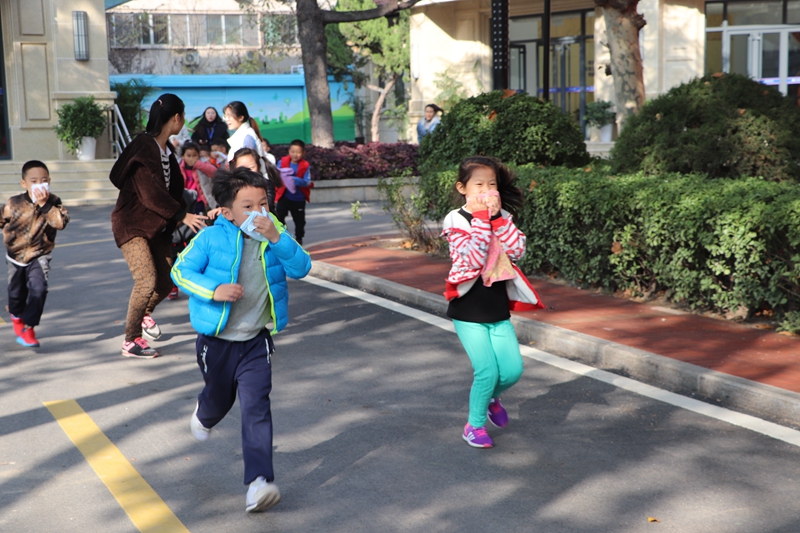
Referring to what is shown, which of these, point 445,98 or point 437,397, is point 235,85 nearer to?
point 445,98

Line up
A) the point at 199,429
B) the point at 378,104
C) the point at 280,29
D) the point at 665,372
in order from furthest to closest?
the point at 280,29 → the point at 378,104 → the point at 665,372 → the point at 199,429

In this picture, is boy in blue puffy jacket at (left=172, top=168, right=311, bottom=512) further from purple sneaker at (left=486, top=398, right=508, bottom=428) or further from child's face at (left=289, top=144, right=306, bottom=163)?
child's face at (left=289, top=144, right=306, bottom=163)

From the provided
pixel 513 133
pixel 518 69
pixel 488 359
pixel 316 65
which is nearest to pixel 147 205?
pixel 488 359

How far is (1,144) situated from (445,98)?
12.9 meters

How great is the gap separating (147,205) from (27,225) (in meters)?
1.14

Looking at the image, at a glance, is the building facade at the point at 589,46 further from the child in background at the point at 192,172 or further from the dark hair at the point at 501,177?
the dark hair at the point at 501,177

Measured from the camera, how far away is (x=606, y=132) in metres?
23.4

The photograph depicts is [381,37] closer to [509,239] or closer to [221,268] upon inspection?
[509,239]

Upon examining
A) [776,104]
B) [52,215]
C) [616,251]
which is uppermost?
[776,104]

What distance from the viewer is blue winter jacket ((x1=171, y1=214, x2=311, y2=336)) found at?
159 inches

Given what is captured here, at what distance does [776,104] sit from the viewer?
357 inches

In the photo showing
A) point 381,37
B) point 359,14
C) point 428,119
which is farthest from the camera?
point 381,37

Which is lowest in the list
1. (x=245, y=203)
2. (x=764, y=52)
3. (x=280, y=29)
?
(x=245, y=203)

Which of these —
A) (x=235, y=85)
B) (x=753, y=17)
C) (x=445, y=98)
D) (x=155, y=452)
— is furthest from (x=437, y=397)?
(x=235, y=85)
